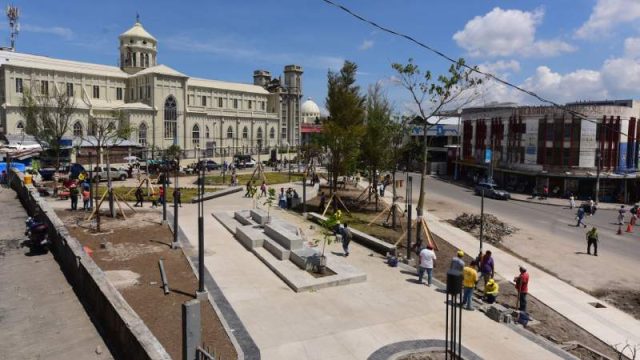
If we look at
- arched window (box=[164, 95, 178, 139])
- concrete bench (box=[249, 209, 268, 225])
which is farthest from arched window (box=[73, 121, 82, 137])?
concrete bench (box=[249, 209, 268, 225])

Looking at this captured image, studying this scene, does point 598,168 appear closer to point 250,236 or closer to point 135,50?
point 250,236

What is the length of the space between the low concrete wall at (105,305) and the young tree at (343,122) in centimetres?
1881

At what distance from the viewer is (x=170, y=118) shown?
7944cm

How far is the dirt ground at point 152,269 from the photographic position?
449 inches

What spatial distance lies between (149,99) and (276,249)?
66149mm

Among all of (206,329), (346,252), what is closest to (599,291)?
(346,252)

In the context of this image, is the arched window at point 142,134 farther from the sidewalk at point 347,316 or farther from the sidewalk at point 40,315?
the sidewalk at point 347,316

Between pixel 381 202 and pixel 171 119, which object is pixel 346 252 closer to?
pixel 381 202

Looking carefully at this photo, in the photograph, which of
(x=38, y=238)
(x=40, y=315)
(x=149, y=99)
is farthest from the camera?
(x=149, y=99)

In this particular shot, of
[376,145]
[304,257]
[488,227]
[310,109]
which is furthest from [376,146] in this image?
[310,109]

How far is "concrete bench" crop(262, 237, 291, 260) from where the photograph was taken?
1828cm

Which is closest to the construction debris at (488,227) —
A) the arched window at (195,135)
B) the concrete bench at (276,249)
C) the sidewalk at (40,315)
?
the concrete bench at (276,249)

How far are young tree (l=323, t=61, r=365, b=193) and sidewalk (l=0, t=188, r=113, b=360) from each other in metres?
19.6

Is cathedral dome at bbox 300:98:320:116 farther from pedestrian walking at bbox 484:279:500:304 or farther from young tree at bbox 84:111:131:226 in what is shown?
pedestrian walking at bbox 484:279:500:304
